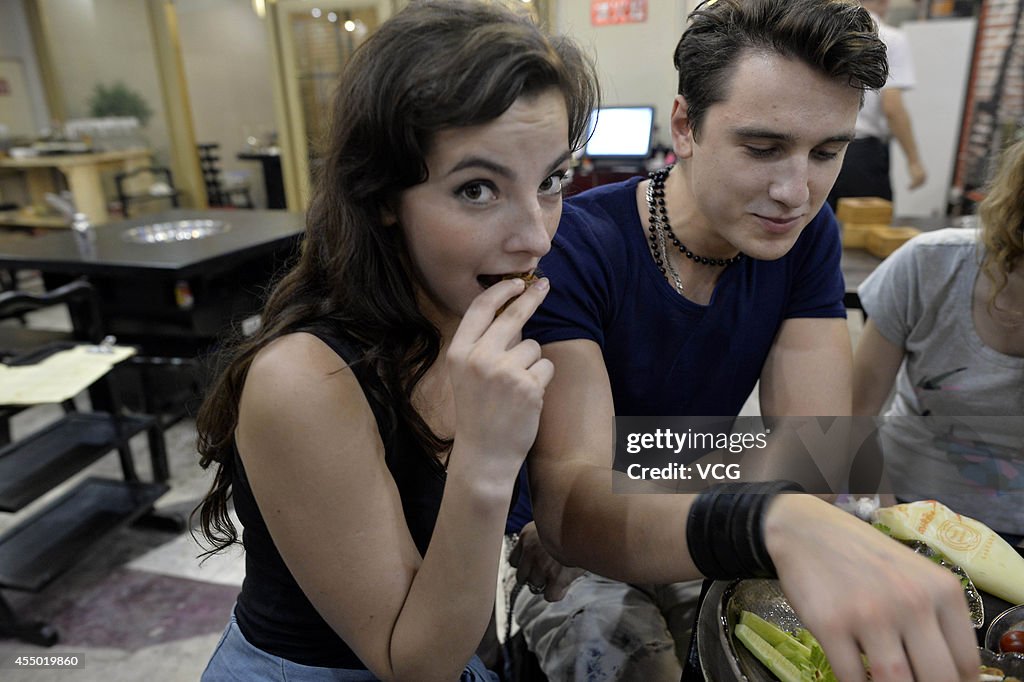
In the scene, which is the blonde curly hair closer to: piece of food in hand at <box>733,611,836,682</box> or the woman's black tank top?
piece of food in hand at <box>733,611,836,682</box>

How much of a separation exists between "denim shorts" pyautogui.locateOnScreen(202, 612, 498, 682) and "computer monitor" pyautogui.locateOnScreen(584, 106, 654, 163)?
150 inches

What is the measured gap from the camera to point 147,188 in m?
6.55

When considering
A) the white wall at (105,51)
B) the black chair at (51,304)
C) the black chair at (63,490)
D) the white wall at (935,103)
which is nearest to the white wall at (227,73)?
the white wall at (105,51)

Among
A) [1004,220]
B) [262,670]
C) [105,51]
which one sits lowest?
[262,670]

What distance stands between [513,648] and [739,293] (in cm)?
71

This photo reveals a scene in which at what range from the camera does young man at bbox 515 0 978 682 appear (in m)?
0.55

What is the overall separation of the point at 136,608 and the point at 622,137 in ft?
11.9

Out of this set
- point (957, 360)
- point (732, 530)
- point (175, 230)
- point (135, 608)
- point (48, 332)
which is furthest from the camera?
point (175, 230)

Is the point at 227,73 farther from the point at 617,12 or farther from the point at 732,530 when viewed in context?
the point at 732,530

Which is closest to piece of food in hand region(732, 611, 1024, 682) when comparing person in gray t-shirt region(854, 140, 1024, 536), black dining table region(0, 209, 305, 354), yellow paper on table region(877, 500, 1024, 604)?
yellow paper on table region(877, 500, 1024, 604)

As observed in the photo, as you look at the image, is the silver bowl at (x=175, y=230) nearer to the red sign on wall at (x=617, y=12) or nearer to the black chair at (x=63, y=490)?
the black chair at (x=63, y=490)

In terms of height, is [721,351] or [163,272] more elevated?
[721,351]

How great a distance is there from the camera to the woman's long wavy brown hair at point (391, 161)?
0.70 metres

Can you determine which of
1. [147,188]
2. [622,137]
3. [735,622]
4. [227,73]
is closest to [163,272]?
[735,622]
